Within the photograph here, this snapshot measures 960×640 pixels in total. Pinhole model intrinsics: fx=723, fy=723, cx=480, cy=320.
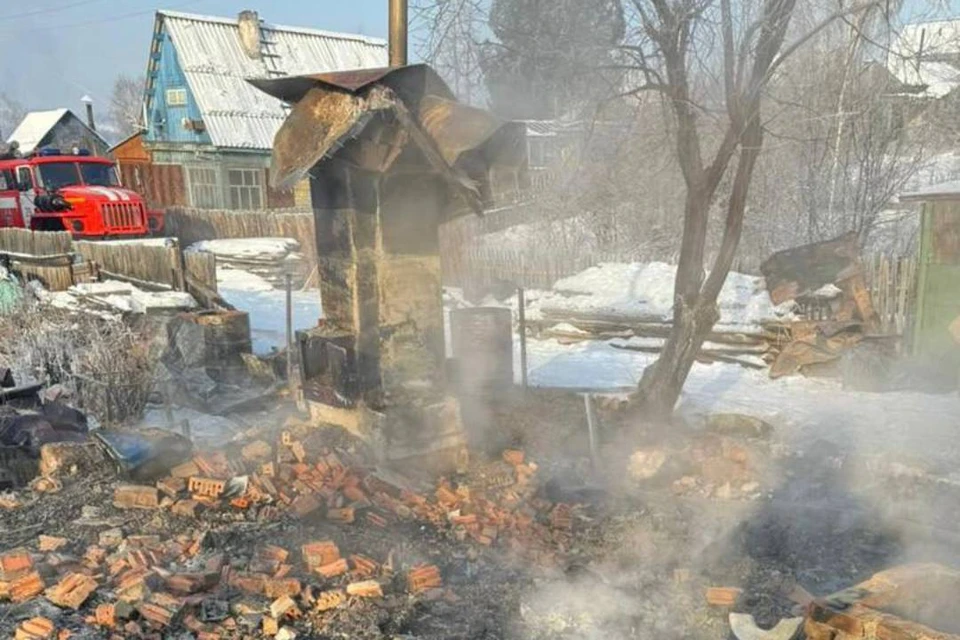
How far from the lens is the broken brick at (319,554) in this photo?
445 centimetres

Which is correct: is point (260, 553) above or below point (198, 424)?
above

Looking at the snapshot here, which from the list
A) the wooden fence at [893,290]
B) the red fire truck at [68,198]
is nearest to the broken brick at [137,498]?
the wooden fence at [893,290]

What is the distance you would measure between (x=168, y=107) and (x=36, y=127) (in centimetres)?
3049

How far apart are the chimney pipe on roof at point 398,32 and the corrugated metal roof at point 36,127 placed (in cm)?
5215

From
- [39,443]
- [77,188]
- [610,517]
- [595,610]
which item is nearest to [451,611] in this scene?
[595,610]

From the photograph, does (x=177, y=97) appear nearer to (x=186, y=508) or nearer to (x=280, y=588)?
(x=186, y=508)

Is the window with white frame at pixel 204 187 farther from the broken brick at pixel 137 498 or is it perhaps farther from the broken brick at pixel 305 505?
the broken brick at pixel 305 505

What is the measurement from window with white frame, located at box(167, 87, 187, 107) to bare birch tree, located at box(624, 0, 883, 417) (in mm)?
23556

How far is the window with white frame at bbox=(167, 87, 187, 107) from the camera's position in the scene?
89.0ft

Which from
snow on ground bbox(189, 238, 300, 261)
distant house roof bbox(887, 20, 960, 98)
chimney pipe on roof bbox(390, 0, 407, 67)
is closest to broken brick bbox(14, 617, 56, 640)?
chimney pipe on roof bbox(390, 0, 407, 67)

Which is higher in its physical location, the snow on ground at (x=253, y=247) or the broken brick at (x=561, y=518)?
the snow on ground at (x=253, y=247)

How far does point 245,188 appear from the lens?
26984 millimetres

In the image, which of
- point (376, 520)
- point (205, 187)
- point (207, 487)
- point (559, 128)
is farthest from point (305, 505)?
point (205, 187)

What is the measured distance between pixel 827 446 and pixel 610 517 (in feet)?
10.0
